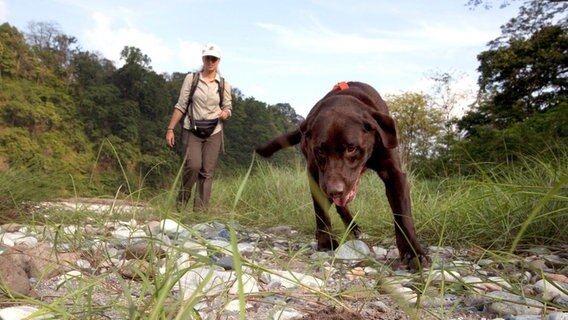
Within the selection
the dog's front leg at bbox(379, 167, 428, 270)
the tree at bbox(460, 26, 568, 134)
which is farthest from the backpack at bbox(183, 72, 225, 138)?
the tree at bbox(460, 26, 568, 134)

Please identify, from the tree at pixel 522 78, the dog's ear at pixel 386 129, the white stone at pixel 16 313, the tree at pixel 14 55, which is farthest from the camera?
the tree at pixel 14 55

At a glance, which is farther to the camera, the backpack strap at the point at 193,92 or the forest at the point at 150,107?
the forest at the point at 150,107

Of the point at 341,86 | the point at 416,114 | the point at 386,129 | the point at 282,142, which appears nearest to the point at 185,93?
the point at 282,142

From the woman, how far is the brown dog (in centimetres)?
393

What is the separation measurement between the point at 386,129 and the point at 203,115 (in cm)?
447

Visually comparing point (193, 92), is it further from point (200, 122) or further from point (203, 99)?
point (200, 122)

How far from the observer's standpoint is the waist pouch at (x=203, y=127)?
7.50 meters

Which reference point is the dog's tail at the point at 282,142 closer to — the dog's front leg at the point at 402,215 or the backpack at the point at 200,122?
the dog's front leg at the point at 402,215

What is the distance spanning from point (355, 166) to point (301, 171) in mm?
6564

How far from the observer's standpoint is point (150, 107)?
5159cm

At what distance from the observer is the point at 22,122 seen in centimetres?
4309

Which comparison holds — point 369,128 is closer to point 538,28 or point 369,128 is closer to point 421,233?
point 421,233

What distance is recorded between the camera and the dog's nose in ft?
10.3

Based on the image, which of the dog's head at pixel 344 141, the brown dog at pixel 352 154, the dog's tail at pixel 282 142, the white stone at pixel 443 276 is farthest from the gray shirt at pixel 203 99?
the white stone at pixel 443 276
